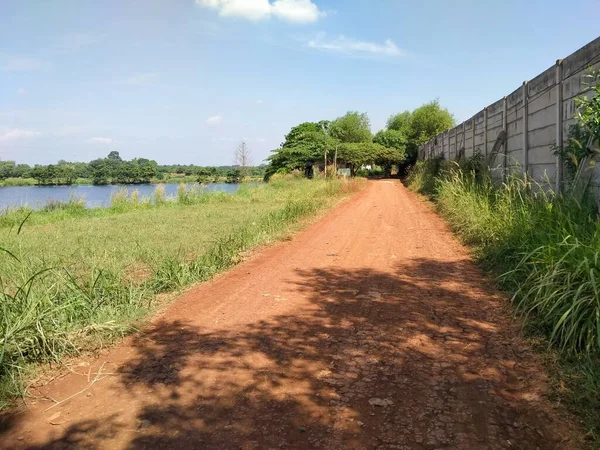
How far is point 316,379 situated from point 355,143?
3990 centimetres

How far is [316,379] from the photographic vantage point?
3.06m

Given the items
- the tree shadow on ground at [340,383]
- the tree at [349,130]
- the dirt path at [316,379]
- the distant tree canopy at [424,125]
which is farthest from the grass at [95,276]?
the tree at [349,130]

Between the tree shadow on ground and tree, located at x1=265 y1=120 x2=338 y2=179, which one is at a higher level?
tree, located at x1=265 y1=120 x2=338 y2=179

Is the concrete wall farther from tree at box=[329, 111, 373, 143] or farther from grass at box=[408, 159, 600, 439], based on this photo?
tree at box=[329, 111, 373, 143]

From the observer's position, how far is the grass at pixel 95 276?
Answer: 11.7ft

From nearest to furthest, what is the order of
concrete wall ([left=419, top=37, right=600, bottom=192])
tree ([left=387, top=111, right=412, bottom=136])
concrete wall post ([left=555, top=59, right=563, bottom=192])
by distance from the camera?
1. concrete wall ([left=419, top=37, right=600, bottom=192])
2. concrete wall post ([left=555, top=59, right=563, bottom=192])
3. tree ([left=387, top=111, right=412, bottom=136])

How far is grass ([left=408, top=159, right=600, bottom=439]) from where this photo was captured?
9.43 ft

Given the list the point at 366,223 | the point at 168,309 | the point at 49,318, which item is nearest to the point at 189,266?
the point at 168,309

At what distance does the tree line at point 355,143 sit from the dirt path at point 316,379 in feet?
83.0

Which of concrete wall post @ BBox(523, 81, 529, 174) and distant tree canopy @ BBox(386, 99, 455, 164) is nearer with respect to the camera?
concrete wall post @ BBox(523, 81, 529, 174)

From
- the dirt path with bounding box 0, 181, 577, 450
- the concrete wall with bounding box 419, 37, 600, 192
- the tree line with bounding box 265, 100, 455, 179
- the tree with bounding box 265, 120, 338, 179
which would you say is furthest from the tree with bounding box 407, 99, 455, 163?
the dirt path with bounding box 0, 181, 577, 450

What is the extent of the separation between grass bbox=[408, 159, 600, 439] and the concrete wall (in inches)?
26.2

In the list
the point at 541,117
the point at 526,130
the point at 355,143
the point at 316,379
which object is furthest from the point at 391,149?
the point at 316,379

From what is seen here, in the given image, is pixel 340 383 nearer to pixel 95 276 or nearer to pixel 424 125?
pixel 95 276
